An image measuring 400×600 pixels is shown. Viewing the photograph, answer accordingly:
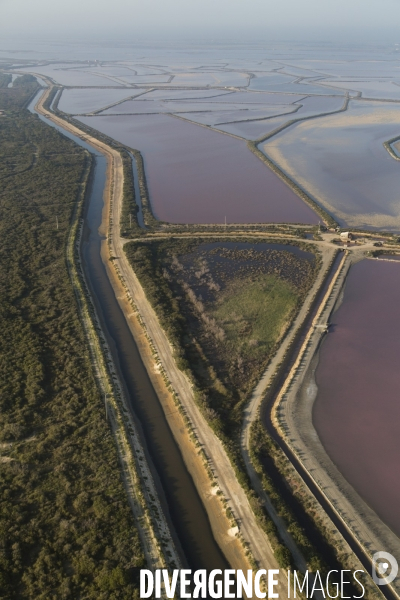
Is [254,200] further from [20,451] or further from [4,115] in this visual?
[4,115]

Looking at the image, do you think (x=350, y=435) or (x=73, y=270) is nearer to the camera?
(x=350, y=435)

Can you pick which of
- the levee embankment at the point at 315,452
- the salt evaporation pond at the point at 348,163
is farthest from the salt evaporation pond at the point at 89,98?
the levee embankment at the point at 315,452

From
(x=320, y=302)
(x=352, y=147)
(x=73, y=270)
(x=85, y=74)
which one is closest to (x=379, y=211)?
(x=320, y=302)

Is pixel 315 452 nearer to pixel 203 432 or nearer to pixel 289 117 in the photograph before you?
pixel 203 432

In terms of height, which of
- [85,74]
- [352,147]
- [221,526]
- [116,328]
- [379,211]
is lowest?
[221,526]

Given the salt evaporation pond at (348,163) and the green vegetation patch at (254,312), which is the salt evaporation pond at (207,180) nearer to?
the salt evaporation pond at (348,163)

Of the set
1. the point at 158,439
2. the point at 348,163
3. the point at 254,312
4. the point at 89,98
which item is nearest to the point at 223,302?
the point at 254,312

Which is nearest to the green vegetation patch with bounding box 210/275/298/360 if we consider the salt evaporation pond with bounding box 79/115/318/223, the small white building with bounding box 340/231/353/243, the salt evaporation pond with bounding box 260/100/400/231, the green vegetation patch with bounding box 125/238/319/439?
the green vegetation patch with bounding box 125/238/319/439
